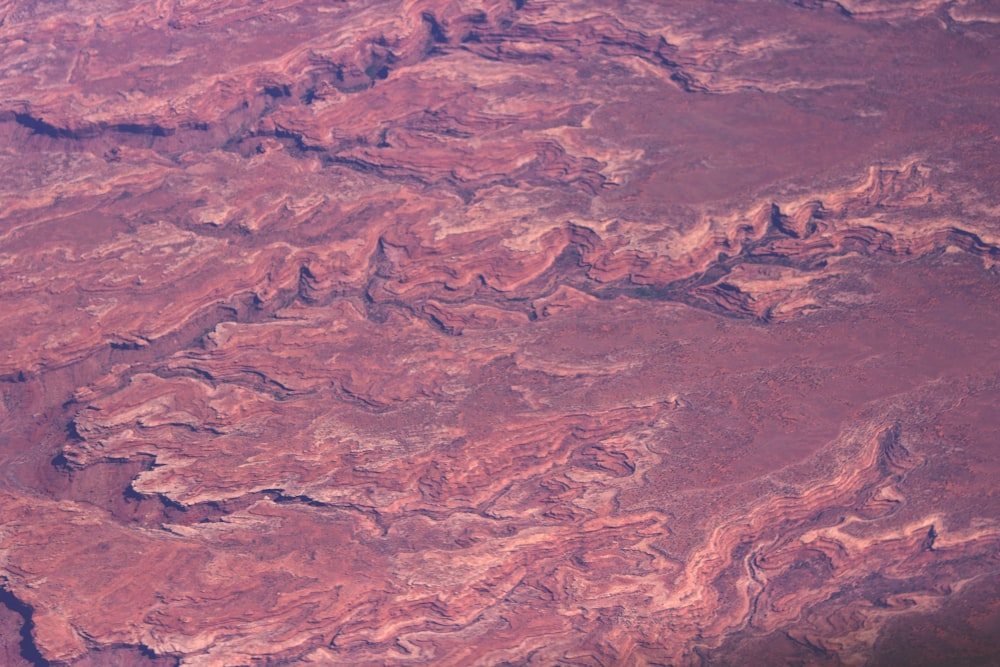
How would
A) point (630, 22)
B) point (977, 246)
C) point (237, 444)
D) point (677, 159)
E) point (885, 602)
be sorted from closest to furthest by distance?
1. point (885, 602)
2. point (237, 444)
3. point (977, 246)
4. point (677, 159)
5. point (630, 22)

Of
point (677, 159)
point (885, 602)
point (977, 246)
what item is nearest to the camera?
point (885, 602)

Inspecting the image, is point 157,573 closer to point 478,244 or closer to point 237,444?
point 237,444

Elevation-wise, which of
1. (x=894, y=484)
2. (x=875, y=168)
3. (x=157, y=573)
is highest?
(x=875, y=168)

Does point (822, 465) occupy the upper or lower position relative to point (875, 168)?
lower

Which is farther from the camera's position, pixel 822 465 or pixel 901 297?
pixel 901 297

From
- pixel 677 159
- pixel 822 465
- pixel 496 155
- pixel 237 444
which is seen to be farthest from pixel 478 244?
pixel 822 465

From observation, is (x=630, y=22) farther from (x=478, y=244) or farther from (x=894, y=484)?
(x=894, y=484)
